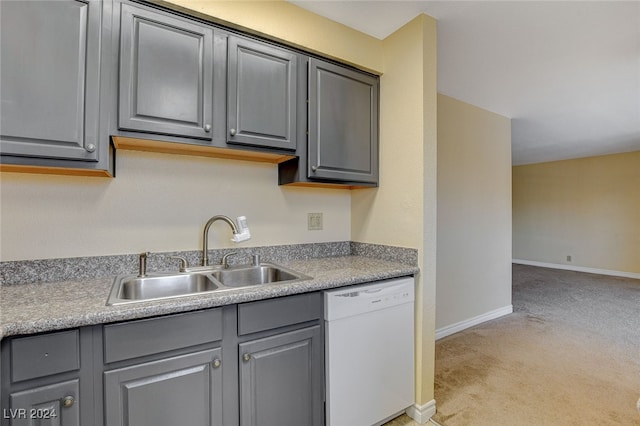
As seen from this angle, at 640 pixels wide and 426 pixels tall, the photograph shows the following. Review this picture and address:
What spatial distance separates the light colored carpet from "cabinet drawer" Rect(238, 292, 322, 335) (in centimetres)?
112

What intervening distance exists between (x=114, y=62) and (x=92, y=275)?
1.02 m

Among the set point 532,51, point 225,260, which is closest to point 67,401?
point 225,260

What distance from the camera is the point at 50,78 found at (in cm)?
112

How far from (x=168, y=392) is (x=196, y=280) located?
572 mm

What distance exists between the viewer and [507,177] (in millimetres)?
3375

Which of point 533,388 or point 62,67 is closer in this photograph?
point 62,67

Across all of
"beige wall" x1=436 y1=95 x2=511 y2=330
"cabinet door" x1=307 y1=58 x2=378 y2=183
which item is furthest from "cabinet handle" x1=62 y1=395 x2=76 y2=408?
"beige wall" x1=436 y1=95 x2=511 y2=330

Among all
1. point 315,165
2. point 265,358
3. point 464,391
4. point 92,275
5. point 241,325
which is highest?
point 315,165

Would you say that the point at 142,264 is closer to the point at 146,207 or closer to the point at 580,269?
the point at 146,207

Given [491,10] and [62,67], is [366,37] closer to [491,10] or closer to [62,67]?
[491,10]

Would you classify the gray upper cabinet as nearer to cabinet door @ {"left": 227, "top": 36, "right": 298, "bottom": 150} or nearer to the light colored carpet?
cabinet door @ {"left": 227, "top": 36, "right": 298, "bottom": 150}

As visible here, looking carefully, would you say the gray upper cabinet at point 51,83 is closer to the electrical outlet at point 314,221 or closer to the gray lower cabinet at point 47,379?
the gray lower cabinet at point 47,379

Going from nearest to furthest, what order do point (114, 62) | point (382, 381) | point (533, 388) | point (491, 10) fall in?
point (114, 62), point (382, 381), point (491, 10), point (533, 388)

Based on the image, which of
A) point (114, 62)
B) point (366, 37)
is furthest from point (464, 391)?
point (114, 62)
